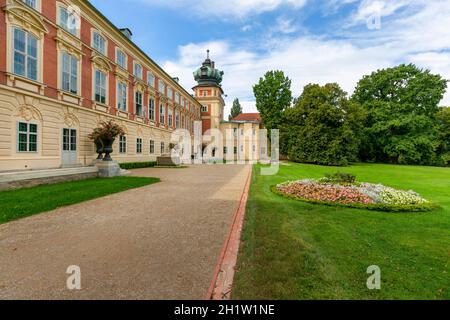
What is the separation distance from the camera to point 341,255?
3.61 metres

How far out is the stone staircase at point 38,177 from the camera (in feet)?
29.7

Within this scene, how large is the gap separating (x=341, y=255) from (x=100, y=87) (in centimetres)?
1929

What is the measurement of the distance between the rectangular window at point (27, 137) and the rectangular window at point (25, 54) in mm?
2527

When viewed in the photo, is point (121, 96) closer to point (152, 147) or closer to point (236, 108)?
point (152, 147)

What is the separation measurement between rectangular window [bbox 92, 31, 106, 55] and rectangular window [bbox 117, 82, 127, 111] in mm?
2825

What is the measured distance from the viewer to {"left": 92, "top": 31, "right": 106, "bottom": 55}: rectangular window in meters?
16.8

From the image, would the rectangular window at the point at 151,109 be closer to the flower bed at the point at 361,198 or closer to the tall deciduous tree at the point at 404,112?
the flower bed at the point at 361,198

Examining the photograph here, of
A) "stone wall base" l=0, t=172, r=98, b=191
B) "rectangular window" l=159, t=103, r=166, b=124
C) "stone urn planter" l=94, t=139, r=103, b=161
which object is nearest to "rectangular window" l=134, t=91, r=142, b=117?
"rectangular window" l=159, t=103, r=166, b=124

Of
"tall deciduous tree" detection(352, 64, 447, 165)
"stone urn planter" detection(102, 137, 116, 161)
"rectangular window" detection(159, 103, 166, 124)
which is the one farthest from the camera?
"tall deciduous tree" detection(352, 64, 447, 165)

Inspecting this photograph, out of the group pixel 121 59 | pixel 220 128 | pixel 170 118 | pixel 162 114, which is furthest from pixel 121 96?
pixel 220 128

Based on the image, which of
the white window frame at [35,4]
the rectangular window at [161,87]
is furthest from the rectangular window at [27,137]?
the rectangular window at [161,87]

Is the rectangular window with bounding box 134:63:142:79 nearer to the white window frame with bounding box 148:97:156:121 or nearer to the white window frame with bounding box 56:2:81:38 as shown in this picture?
the white window frame with bounding box 148:97:156:121

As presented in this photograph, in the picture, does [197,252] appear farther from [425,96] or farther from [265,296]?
[425,96]
